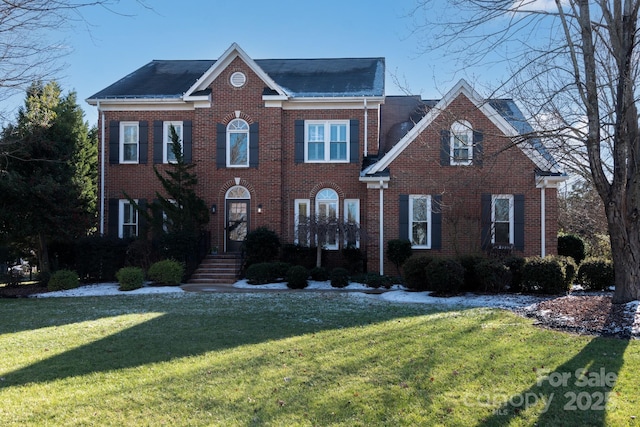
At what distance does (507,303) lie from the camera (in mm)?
11500

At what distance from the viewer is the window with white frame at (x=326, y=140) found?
63.0ft

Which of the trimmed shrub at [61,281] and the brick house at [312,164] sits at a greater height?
the brick house at [312,164]

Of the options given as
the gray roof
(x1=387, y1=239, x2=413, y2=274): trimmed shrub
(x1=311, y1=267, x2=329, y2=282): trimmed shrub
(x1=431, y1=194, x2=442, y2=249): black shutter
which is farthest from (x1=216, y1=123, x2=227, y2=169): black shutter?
(x1=431, y1=194, x2=442, y2=249): black shutter

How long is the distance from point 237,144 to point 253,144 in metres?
0.66

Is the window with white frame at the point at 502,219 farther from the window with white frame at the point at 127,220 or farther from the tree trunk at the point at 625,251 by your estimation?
the window with white frame at the point at 127,220

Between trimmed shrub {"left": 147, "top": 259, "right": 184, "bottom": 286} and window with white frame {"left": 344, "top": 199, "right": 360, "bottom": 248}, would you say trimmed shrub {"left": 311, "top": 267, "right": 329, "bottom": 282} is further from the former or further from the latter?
trimmed shrub {"left": 147, "top": 259, "right": 184, "bottom": 286}

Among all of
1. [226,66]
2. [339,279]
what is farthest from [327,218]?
[226,66]

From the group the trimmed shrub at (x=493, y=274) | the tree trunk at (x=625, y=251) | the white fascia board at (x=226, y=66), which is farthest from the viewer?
the white fascia board at (x=226, y=66)

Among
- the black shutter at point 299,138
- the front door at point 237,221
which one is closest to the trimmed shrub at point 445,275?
the black shutter at point 299,138

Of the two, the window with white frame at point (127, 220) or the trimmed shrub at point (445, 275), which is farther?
the window with white frame at point (127, 220)

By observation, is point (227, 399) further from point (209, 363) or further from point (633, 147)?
point (633, 147)

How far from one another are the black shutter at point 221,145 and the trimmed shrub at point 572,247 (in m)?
13.2

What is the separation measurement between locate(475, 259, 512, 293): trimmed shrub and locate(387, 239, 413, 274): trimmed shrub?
3.83 m

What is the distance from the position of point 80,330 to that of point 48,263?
34.4 feet
